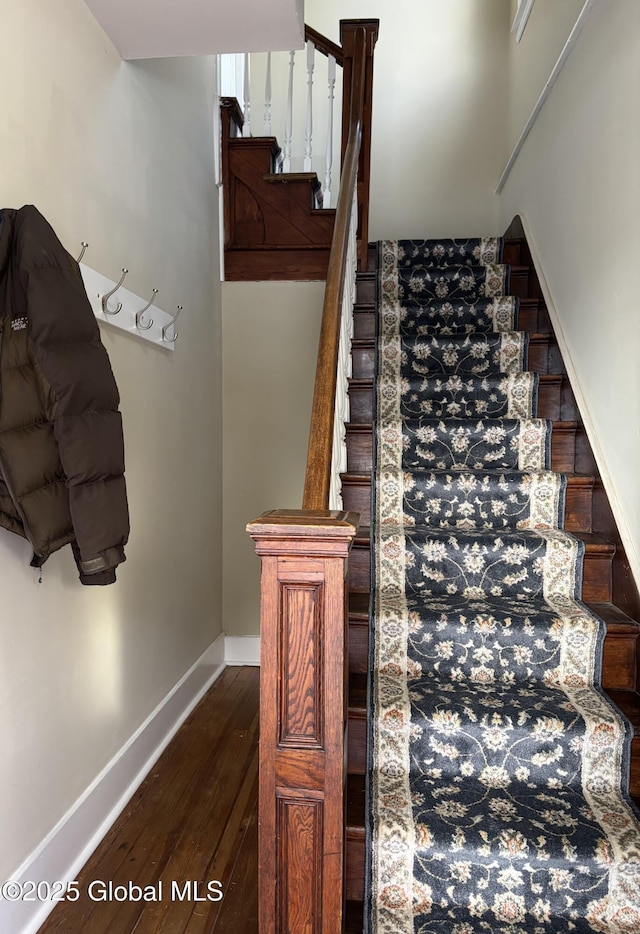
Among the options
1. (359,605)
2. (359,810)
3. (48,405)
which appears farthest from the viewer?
(359,605)

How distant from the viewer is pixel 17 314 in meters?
1.39

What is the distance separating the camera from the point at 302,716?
123cm

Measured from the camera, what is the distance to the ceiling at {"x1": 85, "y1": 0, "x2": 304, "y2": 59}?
5.86 feet

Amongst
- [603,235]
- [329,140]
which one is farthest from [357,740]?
[329,140]

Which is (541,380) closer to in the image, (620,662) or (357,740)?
(620,662)

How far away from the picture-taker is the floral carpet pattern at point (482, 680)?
142 cm

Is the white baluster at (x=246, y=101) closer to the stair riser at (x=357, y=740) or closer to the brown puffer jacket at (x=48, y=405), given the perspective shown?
the brown puffer jacket at (x=48, y=405)

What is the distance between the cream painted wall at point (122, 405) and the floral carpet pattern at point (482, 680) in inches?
33.1

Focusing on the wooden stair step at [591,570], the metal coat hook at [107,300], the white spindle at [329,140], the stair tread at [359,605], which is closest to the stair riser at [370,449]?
the wooden stair step at [591,570]

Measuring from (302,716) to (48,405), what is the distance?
846mm

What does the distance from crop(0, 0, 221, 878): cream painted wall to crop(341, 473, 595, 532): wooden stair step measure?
74 cm

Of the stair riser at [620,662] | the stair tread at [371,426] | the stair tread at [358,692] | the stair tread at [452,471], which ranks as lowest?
the stair tread at [358,692]

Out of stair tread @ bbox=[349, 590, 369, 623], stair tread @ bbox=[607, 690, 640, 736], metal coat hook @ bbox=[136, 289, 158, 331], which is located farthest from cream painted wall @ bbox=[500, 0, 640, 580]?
metal coat hook @ bbox=[136, 289, 158, 331]

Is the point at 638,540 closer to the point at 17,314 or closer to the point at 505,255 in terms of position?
the point at 17,314
